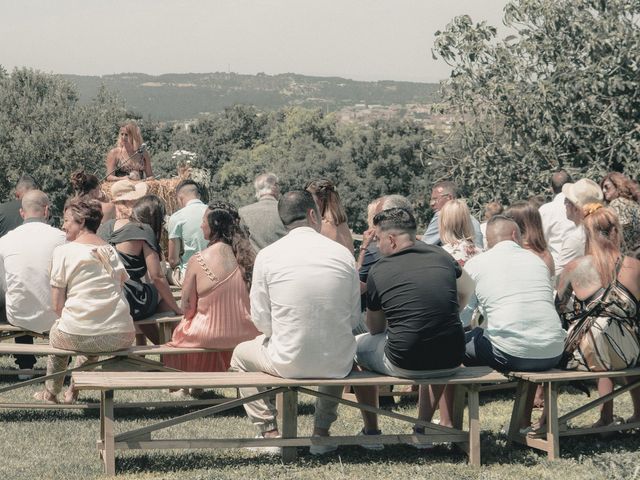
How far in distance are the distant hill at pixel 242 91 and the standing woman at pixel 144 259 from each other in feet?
374

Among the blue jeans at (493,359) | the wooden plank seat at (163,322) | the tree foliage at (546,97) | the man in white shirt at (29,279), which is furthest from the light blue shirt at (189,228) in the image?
the tree foliage at (546,97)

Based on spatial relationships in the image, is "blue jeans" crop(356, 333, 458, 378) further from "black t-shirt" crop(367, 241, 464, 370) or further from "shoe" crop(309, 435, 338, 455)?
"shoe" crop(309, 435, 338, 455)

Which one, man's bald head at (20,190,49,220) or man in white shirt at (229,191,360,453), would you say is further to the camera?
man's bald head at (20,190,49,220)

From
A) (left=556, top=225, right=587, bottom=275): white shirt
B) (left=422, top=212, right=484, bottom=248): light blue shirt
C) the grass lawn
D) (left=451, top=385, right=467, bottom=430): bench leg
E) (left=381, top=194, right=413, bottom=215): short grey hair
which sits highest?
(left=381, top=194, right=413, bottom=215): short grey hair

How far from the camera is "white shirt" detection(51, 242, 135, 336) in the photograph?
6.97 meters

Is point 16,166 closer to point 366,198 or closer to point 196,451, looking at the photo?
point 366,198

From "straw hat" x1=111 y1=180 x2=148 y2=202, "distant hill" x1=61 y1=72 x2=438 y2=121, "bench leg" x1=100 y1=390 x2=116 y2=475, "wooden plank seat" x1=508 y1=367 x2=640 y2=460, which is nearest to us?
"bench leg" x1=100 y1=390 x2=116 y2=475

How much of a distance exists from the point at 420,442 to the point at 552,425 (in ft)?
2.77

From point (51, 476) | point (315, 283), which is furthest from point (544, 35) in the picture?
point (51, 476)

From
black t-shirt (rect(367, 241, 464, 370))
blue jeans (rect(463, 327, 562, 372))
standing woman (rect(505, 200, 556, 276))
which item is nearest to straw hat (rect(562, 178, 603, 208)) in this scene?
standing woman (rect(505, 200, 556, 276))

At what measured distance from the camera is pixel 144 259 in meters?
8.17

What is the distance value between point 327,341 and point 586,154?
11603 millimetres

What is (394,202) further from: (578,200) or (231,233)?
(578,200)

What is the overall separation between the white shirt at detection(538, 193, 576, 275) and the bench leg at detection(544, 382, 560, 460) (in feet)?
9.83
